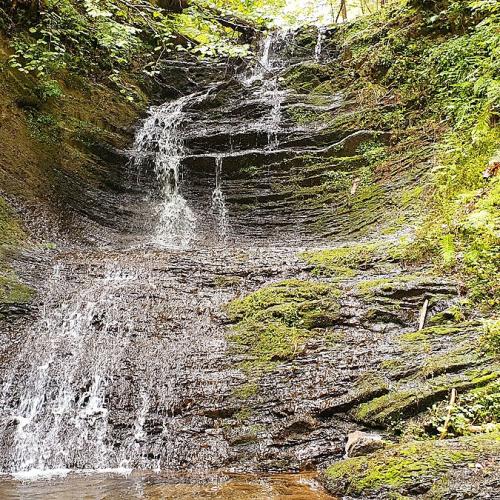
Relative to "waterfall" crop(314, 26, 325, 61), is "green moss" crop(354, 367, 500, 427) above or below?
below

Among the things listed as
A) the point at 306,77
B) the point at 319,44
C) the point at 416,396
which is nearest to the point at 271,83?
the point at 306,77

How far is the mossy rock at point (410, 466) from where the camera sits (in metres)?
3.40

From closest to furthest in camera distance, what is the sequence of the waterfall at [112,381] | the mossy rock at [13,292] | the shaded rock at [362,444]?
the shaded rock at [362,444], the waterfall at [112,381], the mossy rock at [13,292]

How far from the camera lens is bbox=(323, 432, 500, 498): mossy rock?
340 centimetres

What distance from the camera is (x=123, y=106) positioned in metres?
14.6

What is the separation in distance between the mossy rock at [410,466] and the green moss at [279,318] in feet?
7.23

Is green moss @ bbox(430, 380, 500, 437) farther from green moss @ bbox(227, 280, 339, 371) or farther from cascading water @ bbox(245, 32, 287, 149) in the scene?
cascading water @ bbox(245, 32, 287, 149)

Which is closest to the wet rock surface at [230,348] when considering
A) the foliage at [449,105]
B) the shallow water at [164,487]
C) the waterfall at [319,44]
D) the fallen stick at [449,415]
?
the fallen stick at [449,415]

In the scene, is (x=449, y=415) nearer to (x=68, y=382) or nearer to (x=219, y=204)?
(x=68, y=382)

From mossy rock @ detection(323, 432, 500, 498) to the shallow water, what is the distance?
12.0 inches

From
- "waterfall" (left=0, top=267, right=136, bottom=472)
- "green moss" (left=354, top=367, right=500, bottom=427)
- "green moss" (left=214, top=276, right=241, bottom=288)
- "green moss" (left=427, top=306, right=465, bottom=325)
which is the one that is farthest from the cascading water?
"green moss" (left=354, top=367, right=500, bottom=427)

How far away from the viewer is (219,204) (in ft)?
41.0

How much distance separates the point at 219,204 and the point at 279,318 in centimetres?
621

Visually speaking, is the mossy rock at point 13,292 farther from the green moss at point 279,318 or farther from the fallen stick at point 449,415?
the fallen stick at point 449,415
